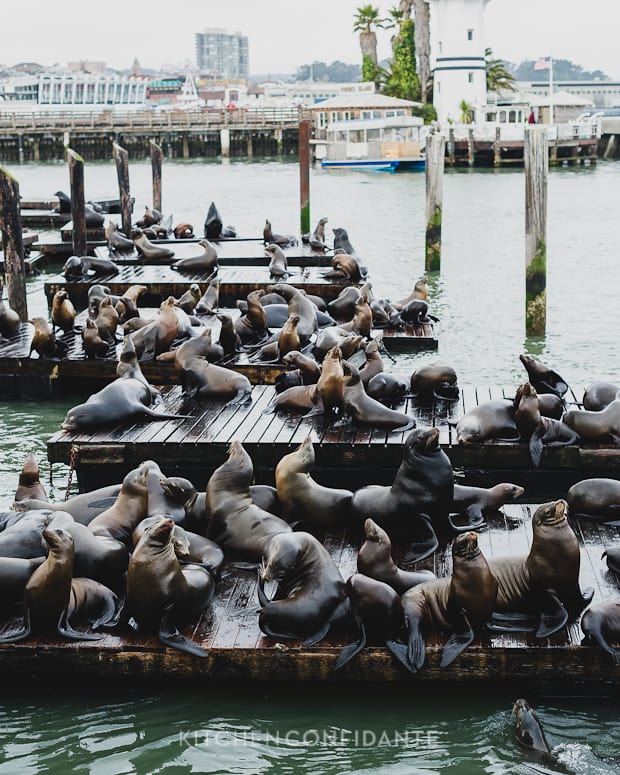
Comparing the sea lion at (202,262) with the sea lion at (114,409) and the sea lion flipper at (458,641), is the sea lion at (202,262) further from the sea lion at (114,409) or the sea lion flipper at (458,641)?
the sea lion flipper at (458,641)

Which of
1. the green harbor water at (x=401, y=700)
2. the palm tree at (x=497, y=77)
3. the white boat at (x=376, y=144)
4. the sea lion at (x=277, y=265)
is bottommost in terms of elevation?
the green harbor water at (x=401, y=700)

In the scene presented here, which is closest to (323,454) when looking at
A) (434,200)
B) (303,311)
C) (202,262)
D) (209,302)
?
(303,311)

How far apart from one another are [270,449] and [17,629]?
251 cm

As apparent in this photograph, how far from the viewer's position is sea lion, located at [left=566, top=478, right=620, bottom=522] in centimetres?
586

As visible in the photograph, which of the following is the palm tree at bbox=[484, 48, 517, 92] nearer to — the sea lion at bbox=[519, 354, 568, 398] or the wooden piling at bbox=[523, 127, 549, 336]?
the wooden piling at bbox=[523, 127, 549, 336]

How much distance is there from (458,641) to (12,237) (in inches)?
330

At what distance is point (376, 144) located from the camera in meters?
40.0

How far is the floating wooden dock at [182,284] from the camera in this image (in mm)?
13008

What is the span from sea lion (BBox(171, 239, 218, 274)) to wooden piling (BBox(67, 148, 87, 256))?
5.95 ft

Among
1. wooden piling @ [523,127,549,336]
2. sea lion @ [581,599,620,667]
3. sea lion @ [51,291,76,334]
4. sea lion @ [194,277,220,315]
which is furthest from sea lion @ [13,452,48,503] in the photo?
wooden piling @ [523,127,549,336]

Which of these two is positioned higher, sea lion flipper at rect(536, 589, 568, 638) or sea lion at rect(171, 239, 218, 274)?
sea lion at rect(171, 239, 218, 274)

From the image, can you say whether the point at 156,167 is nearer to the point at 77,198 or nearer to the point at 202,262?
Answer: the point at 77,198

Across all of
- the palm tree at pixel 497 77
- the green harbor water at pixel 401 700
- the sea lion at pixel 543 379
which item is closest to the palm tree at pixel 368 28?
the palm tree at pixel 497 77

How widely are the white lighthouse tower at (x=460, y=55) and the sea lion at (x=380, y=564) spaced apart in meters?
41.9
